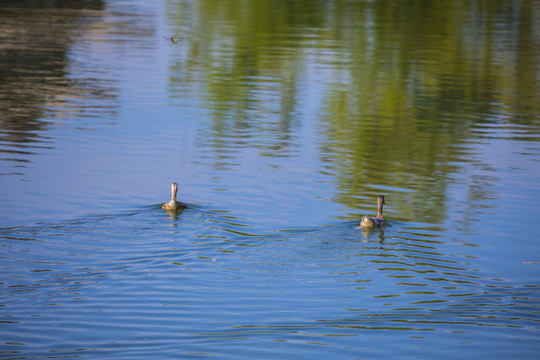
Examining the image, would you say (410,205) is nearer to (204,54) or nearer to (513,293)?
(513,293)

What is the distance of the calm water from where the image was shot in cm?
1190

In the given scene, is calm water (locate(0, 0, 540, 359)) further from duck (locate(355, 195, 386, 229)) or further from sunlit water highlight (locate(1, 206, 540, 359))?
duck (locate(355, 195, 386, 229))

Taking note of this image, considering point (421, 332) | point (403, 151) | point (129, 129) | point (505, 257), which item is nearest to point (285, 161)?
point (403, 151)

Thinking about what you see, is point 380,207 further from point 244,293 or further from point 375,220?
point 244,293

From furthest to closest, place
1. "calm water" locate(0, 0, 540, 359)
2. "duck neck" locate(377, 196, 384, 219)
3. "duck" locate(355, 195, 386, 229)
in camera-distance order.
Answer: "duck neck" locate(377, 196, 384, 219) < "duck" locate(355, 195, 386, 229) < "calm water" locate(0, 0, 540, 359)

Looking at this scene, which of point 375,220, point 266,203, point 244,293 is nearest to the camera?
point 244,293

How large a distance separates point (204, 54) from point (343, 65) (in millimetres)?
8245

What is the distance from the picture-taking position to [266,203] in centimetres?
1861

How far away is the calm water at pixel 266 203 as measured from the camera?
11898mm

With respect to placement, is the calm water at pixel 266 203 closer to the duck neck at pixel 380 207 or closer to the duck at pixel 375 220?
the duck at pixel 375 220

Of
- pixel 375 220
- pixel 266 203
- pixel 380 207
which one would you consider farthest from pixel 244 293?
pixel 266 203

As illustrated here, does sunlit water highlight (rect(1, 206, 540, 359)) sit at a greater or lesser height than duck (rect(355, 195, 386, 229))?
lesser

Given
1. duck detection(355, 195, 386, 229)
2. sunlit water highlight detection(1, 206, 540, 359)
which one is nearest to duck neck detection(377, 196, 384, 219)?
duck detection(355, 195, 386, 229)

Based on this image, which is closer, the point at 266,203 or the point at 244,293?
the point at 244,293
